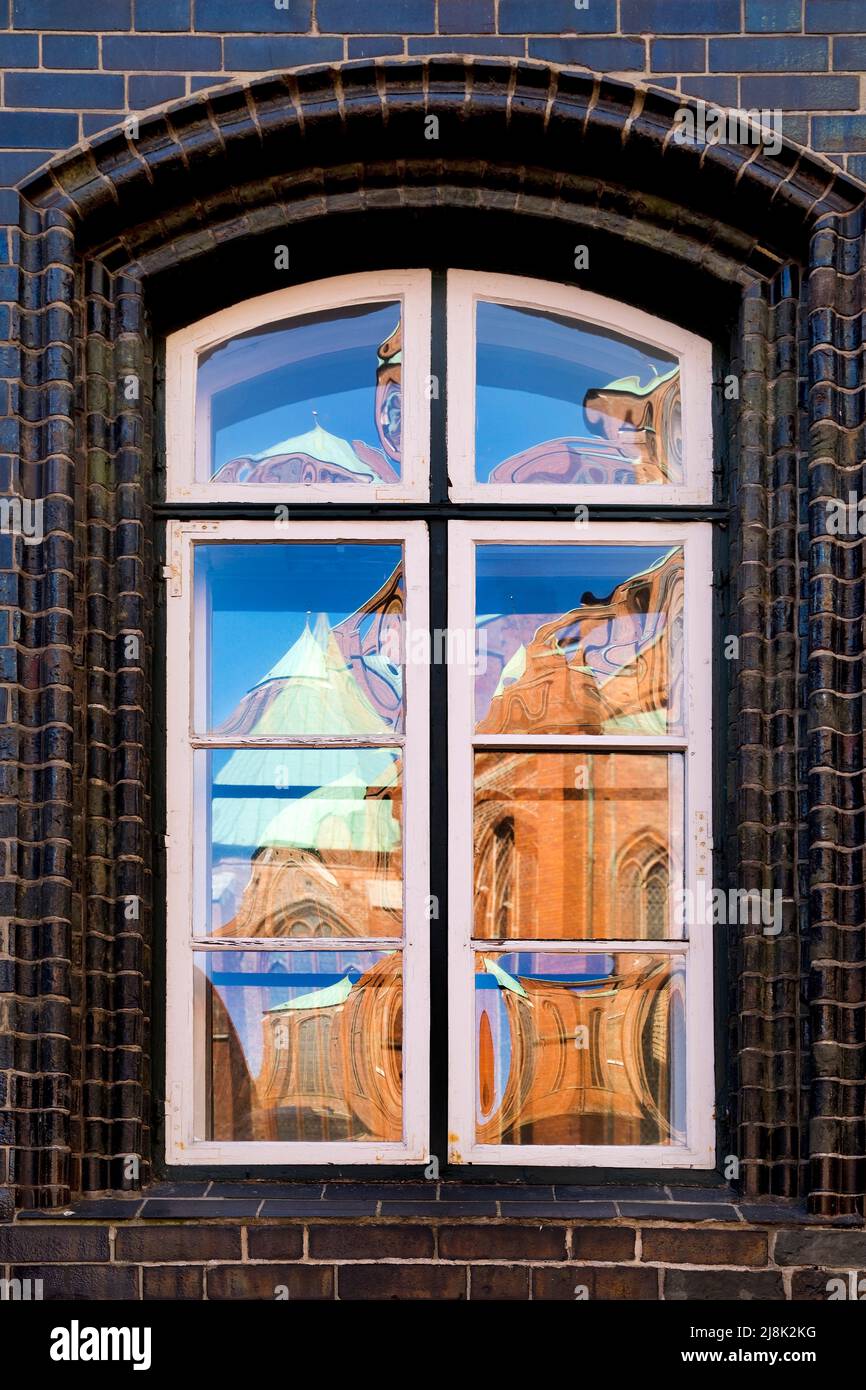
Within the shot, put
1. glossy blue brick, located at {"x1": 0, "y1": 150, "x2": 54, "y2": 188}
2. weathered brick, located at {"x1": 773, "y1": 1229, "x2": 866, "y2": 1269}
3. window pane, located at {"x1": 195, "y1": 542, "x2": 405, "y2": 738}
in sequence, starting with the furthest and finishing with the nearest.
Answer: window pane, located at {"x1": 195, "y1": 542, "x2": 405, "y2": 738} → glossy blue brick, located at {"x1": 0, "y1": 150, "x2": 54, "y2": 188} → weathered brick, located at {"x1": 773, "y1": 1229, "x2": 866, "y2": 1269}

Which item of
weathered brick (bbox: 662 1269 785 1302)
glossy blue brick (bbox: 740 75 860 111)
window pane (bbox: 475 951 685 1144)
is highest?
glossy blue brick (bbox: 740 75 860 111)

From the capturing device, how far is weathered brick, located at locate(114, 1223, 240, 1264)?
2941mm

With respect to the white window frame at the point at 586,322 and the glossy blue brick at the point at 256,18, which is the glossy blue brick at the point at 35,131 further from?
the white window frame at the point at 586,322

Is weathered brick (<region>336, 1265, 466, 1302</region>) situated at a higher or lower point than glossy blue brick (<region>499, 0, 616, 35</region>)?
lower

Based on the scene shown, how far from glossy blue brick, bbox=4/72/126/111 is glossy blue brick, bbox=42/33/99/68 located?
31 millimetres

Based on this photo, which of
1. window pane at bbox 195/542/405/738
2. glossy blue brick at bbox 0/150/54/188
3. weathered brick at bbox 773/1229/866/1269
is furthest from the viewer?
window pane at bbox 195/542/405/738

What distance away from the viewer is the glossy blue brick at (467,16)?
313 centimetres

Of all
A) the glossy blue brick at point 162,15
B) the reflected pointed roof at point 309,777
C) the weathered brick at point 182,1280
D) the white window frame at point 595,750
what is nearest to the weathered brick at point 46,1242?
the weathered brick at point 182,1280

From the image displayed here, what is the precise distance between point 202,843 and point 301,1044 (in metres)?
0.58

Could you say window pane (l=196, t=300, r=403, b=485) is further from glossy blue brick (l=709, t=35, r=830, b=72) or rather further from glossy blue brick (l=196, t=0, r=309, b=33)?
glossy blue brick (l=709, t=35, r=830, b=72)

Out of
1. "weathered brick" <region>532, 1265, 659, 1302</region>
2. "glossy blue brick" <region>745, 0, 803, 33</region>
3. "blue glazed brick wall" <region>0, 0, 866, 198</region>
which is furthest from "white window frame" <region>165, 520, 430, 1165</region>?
"glossy blue brick" <region>745, 0, 803, 33</region>

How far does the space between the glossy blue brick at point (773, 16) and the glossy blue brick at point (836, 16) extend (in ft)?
0.10

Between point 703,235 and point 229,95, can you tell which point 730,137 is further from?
point 229,95
